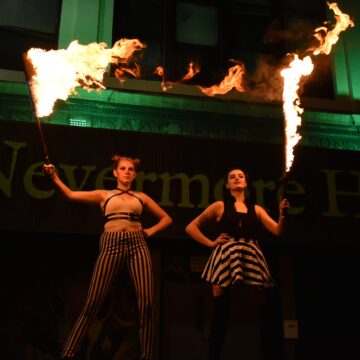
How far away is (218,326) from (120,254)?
3.79ft

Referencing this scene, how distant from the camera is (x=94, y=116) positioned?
686cm

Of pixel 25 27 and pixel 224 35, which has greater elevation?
pixel 224 35

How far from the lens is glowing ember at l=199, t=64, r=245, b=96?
289 inches

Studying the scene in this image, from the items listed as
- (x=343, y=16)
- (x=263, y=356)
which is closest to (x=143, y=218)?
(x=263, y=356)

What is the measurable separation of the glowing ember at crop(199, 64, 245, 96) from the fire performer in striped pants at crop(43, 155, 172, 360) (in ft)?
10.7

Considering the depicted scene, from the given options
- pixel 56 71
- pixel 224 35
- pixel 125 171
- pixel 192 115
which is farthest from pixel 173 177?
pixel 224 35

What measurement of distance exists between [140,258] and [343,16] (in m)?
6.57

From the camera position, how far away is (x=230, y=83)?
7777 mm

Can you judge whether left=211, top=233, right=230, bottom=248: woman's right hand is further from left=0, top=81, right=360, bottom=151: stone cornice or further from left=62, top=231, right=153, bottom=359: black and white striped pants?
left=0, top=81, right=360, bottom=151: stone cornice

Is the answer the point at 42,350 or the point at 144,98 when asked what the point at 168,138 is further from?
the point at 42,350

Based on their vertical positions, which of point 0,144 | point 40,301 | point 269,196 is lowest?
point 40,301

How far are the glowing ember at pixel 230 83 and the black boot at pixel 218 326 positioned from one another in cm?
400

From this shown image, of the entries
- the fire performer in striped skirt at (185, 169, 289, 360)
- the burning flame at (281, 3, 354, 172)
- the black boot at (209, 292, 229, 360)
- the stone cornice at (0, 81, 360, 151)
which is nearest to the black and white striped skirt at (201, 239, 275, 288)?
the fire performer in striped skirt at (185, 169, 289, 360)

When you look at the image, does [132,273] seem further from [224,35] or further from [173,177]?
[224,35]
